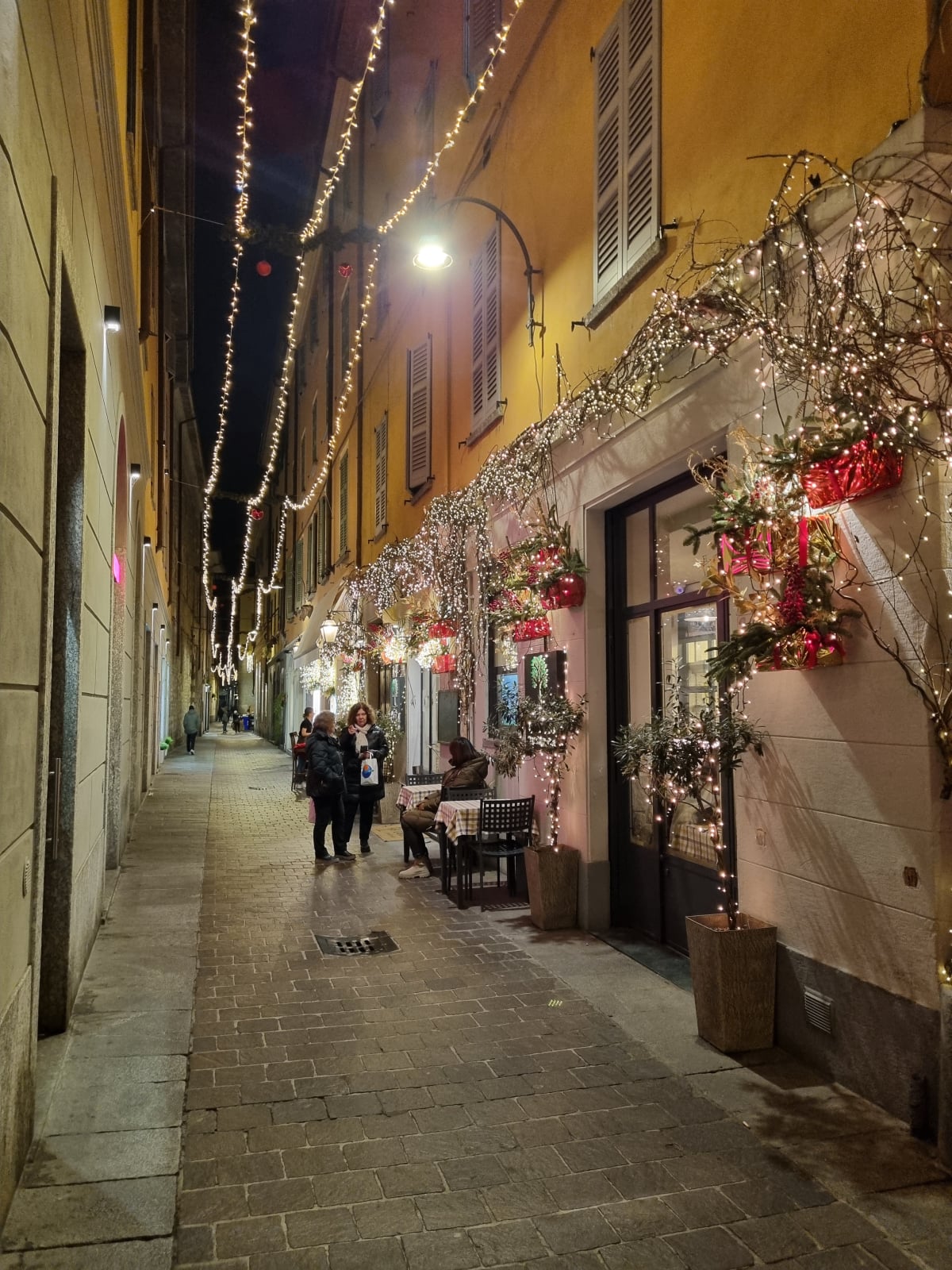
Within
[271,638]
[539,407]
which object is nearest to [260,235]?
[539,407]

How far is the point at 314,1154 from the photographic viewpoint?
367 centimetres

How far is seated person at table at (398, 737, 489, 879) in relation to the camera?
9227 mm

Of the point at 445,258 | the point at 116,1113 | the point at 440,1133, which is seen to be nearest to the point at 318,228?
the point at 445,258

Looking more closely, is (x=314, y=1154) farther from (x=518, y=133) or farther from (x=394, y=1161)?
(x=518, y=133)

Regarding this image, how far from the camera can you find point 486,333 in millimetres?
10328

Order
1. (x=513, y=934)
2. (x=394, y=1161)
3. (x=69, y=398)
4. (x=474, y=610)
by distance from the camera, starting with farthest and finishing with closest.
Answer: (x=474, y=610), (x=513, y=934), (x=69, y=398), (x=394, y=1161)

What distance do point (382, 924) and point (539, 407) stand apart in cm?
525

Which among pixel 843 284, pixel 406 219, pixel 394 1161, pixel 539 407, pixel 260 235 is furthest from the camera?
pixel 406 219

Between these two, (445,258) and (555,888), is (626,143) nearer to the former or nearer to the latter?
(445,258)

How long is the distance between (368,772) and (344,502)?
429 inches

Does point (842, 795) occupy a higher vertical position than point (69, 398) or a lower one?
lower

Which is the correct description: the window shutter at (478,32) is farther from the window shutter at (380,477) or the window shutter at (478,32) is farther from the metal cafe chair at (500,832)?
the metal cafe chair at (500,832)

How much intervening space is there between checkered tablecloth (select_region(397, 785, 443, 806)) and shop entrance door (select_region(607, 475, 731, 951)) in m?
3.13

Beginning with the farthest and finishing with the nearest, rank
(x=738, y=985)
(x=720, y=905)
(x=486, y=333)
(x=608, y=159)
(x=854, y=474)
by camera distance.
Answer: (x=486, y=333)
(x=608, y=159)
(x=720, y=905)
(x=738, y=985)
(x=854, y=474)
